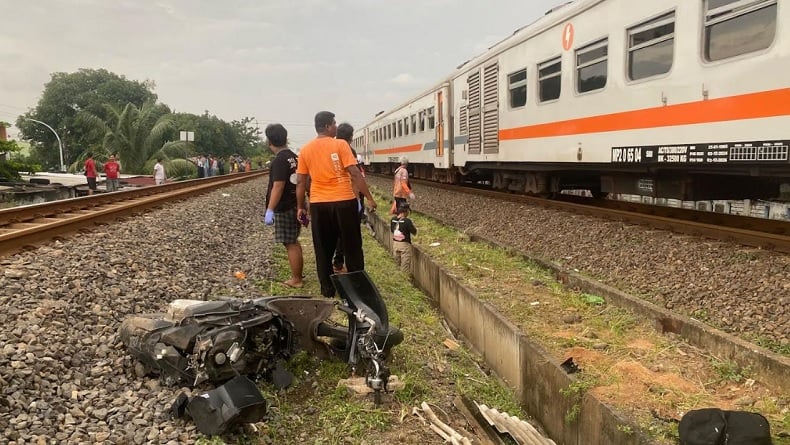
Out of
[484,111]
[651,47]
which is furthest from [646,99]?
[484,111]

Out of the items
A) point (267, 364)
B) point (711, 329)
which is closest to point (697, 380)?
point (711, 329)

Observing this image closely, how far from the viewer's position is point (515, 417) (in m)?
3.97

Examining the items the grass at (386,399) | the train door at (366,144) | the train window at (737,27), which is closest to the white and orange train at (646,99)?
the train window at (737,27)

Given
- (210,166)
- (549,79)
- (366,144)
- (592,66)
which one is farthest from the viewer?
(210,166)

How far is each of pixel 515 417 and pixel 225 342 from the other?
199 cm

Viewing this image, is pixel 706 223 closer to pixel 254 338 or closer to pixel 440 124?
pixel 254 338

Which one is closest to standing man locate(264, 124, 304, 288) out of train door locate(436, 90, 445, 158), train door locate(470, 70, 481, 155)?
train door locate(470, 70, 481, 155)

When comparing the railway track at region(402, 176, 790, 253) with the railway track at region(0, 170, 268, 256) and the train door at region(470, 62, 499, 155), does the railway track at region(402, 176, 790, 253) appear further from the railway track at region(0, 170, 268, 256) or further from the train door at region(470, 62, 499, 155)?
the railway track at region(0, 170, 268, 256)

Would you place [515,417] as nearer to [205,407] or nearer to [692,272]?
[205,407]

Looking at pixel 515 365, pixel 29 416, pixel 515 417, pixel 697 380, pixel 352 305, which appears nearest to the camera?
pixel 29 416

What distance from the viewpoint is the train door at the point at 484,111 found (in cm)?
1226

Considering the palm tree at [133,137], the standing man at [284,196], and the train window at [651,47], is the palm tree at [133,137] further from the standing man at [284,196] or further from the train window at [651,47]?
the train window at [651,47]

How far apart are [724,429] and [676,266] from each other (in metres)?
3.18

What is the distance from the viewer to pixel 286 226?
6.12 meters
